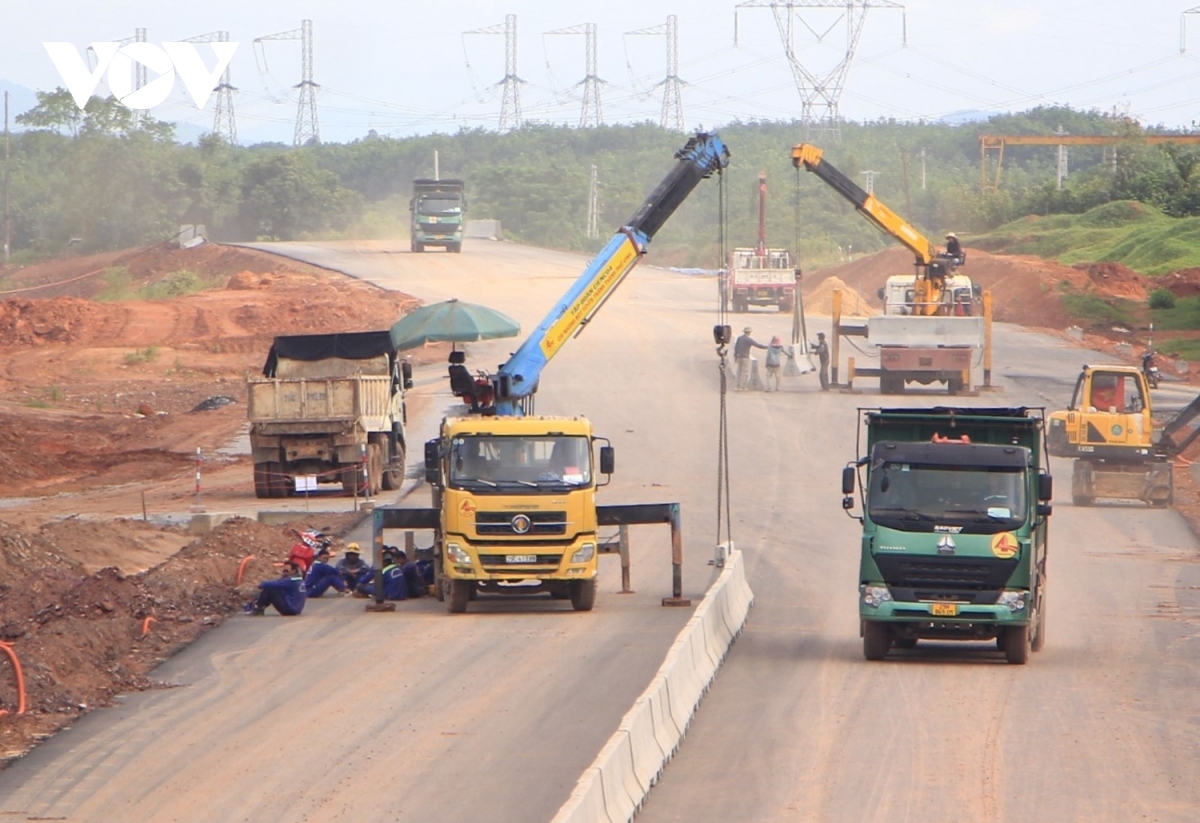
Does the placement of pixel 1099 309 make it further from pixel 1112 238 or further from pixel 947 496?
pixel 947 496

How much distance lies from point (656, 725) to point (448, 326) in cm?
2592

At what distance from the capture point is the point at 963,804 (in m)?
12.6

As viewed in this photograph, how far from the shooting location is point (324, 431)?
31422 millimetres

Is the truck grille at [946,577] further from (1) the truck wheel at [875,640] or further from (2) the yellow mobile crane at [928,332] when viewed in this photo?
(2) the yellow mobile crane at [928,332]

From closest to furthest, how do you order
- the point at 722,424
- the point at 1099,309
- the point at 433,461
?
the point at 433,461
the point at 722,424
the point at 1099,309

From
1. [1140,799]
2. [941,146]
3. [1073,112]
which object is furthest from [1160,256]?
Answer: [1073,112]

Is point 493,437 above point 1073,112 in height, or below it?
below

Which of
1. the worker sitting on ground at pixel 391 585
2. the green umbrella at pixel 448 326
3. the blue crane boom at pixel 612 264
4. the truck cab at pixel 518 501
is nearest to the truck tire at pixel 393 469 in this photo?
the green umbrella at pixel 448 326

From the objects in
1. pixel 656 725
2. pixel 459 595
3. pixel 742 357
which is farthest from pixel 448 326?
pixel 656 725

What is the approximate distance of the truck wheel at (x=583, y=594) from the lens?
70.4 ft

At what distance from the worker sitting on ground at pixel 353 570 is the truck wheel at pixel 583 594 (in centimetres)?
313

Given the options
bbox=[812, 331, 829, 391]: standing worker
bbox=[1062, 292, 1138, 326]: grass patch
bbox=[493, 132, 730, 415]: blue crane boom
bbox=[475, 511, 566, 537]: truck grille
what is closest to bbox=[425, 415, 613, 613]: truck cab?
bbox=[475, 511, 566, 537]: truck grille

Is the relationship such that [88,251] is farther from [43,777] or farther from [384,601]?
[43,777]

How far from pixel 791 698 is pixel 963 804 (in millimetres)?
3890
